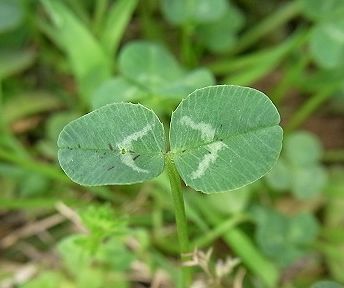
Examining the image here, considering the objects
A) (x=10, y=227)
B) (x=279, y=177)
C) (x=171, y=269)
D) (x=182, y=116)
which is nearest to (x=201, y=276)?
(x=171, y=269)

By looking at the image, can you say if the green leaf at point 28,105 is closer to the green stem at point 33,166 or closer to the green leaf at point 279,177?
the green stem at point 33,166

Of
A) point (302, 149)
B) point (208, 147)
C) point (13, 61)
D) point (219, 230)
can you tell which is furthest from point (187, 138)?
point (13, 61)

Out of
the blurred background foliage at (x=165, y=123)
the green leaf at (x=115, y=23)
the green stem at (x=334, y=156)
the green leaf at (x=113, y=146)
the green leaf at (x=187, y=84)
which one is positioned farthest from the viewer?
the green stem at (x=334, y=156)

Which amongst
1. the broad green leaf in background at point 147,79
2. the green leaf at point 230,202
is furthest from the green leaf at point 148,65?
the green leaf at point 230,202

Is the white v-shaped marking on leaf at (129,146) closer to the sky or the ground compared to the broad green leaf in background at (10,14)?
closer to the ground

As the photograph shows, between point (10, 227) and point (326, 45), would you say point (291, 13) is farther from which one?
point (10, 227)

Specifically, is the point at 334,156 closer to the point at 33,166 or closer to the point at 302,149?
the point at 302,149
